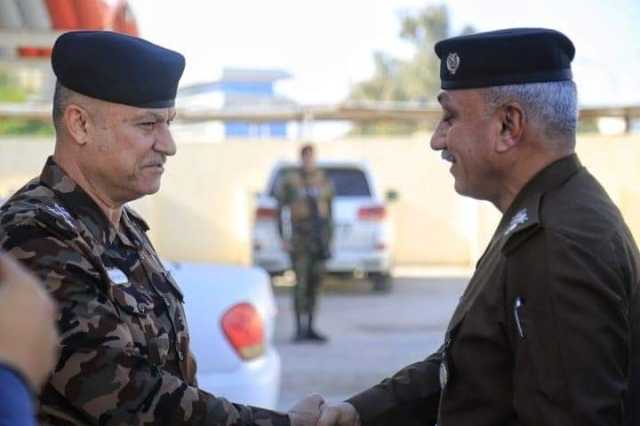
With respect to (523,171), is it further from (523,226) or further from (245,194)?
(245,194)

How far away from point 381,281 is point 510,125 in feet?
41.3

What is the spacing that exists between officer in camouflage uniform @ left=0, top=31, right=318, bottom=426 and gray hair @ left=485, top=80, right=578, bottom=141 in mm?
824

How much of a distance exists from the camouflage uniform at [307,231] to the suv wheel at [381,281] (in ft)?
13.7

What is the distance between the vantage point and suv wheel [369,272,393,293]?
14.8m

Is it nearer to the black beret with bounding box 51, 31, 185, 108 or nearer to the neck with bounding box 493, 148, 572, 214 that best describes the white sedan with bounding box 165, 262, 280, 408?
the black beret with bounding box 51, 31, 185, 108

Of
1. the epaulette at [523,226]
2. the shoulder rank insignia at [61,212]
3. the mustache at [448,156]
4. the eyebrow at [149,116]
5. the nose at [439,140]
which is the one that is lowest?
the epaulette at [523,226]

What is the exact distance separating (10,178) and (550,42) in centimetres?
1709

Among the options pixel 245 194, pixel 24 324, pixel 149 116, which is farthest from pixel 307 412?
pixel 245 194

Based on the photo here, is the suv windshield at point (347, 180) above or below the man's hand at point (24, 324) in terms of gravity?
below

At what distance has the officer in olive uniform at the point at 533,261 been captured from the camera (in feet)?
6.72

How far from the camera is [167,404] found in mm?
2291

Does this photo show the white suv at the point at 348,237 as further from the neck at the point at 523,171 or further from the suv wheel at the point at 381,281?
the neck at the point at 523,171

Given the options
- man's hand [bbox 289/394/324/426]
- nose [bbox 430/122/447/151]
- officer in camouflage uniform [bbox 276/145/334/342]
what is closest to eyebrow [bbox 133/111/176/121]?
nose [bbox 430/122/447/151]

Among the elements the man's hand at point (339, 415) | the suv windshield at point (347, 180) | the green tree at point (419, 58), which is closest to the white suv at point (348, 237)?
the suv windshield at point (347, 180)
